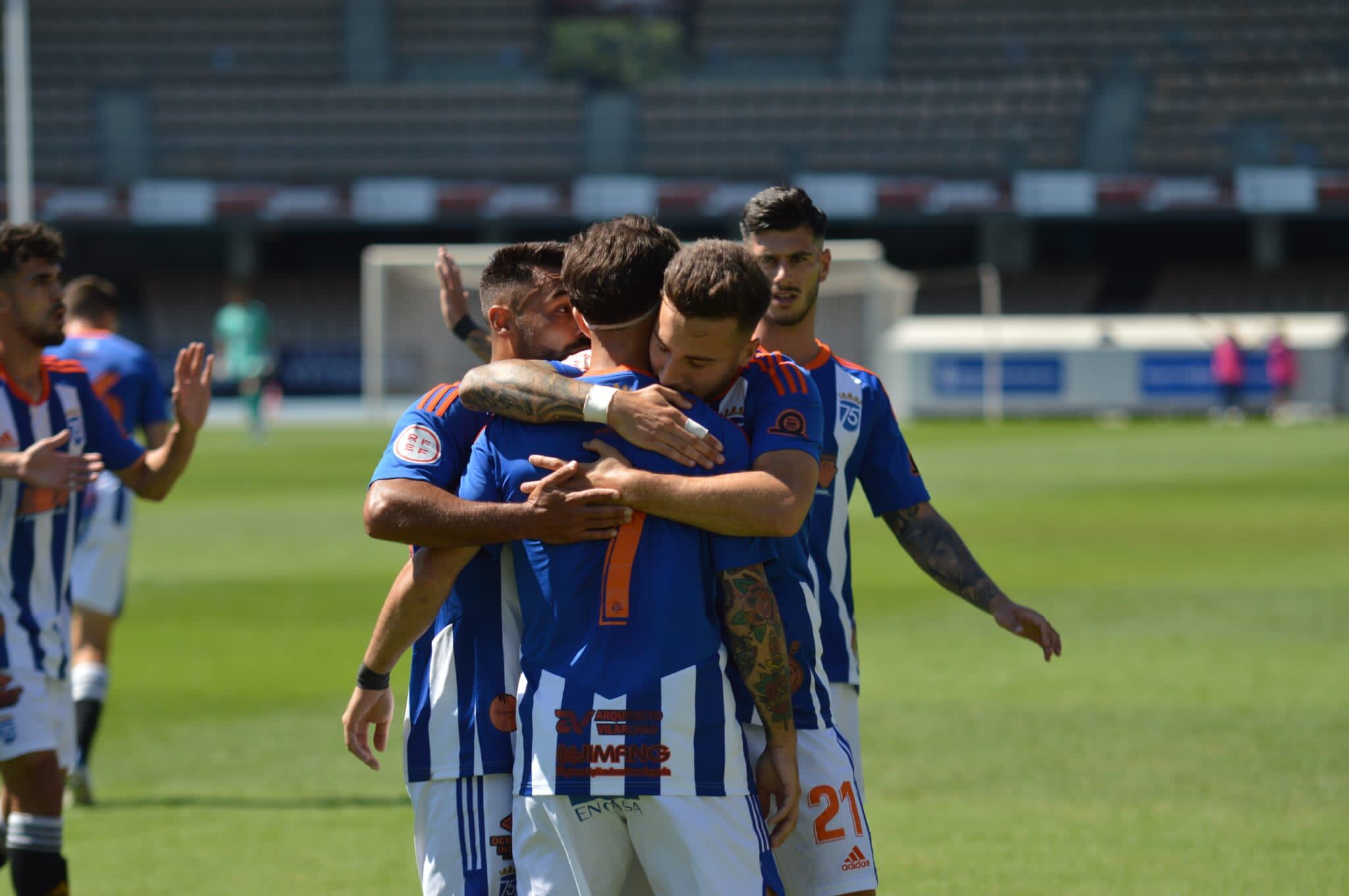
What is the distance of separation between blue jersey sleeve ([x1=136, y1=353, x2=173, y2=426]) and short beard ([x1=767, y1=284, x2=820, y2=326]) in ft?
12.6

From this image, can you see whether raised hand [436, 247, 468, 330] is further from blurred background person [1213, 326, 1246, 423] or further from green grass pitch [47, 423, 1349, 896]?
blurred background person [1213, 326, 1246, 423]

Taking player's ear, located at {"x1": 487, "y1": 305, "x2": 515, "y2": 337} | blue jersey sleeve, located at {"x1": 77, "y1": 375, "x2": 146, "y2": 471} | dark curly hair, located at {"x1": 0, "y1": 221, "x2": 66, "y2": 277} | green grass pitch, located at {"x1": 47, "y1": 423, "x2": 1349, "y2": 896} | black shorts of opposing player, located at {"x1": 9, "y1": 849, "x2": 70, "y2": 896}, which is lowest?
green grass pitch, located at {"x1": 47, "y1": 423, "x2": 1349, "y2": 896}

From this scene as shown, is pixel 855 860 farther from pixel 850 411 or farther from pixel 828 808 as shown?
pixel 850 411

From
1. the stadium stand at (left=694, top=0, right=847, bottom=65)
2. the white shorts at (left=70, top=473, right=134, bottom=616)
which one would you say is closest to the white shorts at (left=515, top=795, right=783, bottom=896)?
the white shorts at (left=70, top=473, right=134, bottom=616)

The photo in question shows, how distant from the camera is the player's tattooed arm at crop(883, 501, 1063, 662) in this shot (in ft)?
12.3

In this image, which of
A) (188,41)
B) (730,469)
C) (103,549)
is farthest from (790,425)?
(188,41)

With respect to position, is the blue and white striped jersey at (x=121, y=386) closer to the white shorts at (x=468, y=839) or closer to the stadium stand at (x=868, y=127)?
the white shorts at (x=468, y=839)

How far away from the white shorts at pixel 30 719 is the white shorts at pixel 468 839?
1.73m

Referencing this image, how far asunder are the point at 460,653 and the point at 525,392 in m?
0.61

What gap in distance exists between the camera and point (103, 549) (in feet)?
22.2

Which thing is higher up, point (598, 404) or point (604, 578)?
point (598, 404)

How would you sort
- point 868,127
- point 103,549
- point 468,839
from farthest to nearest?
point 868,127 → point 103,549 → point 468,839

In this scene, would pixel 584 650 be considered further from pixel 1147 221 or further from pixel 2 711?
pixel 1147 221

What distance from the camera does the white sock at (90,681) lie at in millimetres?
6336
